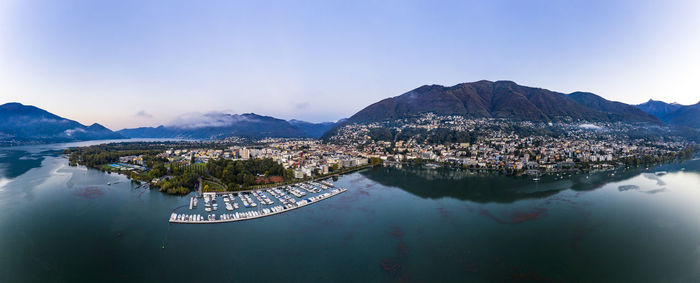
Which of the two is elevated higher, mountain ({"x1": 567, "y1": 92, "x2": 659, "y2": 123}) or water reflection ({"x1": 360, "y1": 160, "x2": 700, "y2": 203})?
mountain ({"x1": 567, "y1": 92, "x2": 659, "y2": 123})

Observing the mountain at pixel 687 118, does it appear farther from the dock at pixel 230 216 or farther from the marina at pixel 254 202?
the dock at pixel 230 216

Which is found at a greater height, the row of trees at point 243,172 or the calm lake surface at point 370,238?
the row of trees at point 243,172

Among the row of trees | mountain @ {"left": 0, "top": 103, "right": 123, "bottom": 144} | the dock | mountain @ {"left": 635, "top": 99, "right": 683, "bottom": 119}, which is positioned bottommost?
the dock

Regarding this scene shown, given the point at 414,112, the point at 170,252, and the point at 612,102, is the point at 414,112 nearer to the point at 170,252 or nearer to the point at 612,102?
the point at 612,102

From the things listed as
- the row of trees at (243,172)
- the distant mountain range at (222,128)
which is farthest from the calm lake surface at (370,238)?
the distant mountain range at (222,128)

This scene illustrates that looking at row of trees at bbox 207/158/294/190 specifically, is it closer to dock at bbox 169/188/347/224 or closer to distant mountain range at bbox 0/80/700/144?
dock at bbox 169/188/347/224

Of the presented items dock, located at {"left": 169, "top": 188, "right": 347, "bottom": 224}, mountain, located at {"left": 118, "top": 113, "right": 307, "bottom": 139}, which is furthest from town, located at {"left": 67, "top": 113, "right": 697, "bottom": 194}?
mountain, located at {"left": 118, "top": 113, "right": 307, "bottom": 139}
